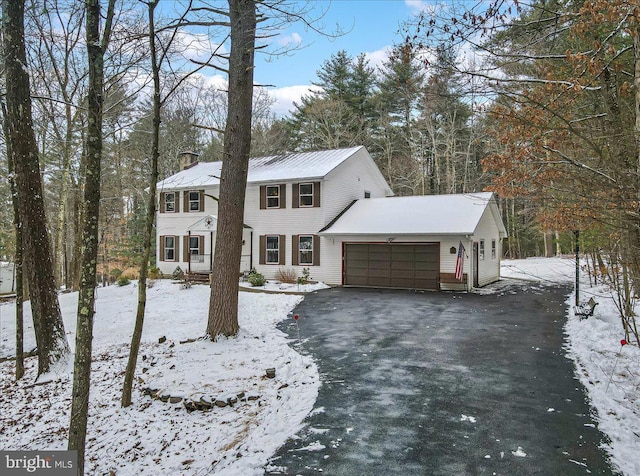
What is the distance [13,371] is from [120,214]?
21867 millimetres

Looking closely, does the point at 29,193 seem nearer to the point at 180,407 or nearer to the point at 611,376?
the point at 180,407

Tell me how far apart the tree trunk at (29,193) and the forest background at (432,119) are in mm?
565

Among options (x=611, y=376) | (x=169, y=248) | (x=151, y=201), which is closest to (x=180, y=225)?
(x=169, y=248)

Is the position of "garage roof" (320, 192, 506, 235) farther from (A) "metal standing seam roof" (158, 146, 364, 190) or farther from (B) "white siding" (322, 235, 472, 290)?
(A) "metal standing seam roof" (158, 146, 364, 190)

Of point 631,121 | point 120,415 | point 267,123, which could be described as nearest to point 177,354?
point 120,415

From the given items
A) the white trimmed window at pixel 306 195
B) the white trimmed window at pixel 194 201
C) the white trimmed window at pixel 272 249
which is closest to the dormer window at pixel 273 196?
the white trimmed window at pixel 306 195

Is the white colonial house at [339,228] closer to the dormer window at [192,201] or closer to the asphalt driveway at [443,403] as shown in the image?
the dormer window at [192,201]

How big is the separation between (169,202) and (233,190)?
50.6 ft

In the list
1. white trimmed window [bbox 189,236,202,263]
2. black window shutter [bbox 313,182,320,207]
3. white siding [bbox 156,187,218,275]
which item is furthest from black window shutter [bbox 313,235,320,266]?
white trimmed window [bbox 189,236,202,263]

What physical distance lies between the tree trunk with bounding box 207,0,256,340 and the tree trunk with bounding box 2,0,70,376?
113 inches

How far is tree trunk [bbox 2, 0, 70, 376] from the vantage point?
6.57m

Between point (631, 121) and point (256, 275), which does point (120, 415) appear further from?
point (256, 275)

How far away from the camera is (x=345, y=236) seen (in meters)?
17.1

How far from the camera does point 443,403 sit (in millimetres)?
5141
